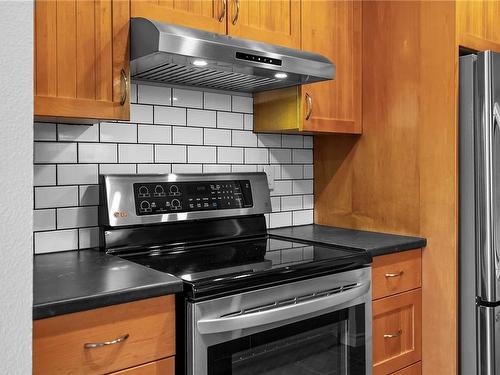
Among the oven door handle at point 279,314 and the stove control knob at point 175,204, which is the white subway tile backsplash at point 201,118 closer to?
the stove control knob at point 175,204

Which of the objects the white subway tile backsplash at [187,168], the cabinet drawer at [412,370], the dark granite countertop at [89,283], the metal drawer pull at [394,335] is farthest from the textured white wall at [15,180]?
the cabinet drawer at [412,370]

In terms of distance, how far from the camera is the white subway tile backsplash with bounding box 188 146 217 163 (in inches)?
83.0

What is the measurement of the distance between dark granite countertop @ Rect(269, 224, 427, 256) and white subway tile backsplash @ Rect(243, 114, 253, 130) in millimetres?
509

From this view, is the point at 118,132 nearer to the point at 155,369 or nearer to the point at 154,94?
the point at 154,94

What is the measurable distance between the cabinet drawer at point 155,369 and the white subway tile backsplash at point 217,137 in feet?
3.49

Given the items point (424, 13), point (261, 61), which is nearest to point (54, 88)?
point (261, 61)

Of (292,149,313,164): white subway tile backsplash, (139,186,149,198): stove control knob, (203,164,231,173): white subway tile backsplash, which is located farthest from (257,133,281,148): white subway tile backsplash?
(139,186,149,198): stove control knob

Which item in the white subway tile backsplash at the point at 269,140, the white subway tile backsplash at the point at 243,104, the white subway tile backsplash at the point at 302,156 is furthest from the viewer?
the white subway tile backsplash at the point at 302,156

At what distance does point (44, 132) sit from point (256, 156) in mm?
977

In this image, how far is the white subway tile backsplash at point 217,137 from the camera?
2156mm

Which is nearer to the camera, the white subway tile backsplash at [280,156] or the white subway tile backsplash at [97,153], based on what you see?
the white subway tile backsplash at [97,153]

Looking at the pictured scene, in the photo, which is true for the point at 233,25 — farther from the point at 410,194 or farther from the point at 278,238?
the point at 410,194

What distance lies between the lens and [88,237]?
1.83m

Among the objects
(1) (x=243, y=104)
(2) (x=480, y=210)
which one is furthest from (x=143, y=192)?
(2) (x=480, y=210)
